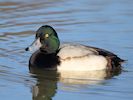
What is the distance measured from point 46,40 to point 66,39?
136 centimetres

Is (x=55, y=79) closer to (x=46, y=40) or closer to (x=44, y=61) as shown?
(x=44, y=61)

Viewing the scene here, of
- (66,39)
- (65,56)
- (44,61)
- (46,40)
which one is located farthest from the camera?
(66,39)

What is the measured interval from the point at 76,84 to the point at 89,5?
4829 millimetres

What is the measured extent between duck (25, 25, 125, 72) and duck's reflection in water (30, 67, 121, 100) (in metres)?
0.10

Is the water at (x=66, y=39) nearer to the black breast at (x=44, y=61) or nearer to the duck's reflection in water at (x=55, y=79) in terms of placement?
the duck's reflection in water at (x=55, y=79)

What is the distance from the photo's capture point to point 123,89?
28.9ft

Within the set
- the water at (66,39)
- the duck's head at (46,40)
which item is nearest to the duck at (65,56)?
the duck's head at (46,40)

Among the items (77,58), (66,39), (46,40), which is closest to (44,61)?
(46,40)

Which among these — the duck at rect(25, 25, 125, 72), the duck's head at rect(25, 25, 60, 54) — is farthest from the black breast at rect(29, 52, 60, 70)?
the duck's head at rect(25, 25, 60, 54)

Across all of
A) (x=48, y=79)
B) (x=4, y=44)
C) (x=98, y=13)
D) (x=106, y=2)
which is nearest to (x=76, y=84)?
(x=48, y=79)

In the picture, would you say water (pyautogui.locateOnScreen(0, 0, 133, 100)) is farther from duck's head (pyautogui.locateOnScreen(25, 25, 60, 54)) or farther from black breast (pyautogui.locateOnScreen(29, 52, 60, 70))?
duck's head (pyautogui.locateOnScreen(25, 25, 60, 54))

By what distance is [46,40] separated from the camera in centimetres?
1018

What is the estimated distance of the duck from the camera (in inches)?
390

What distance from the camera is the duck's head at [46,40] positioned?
10.1 meters
